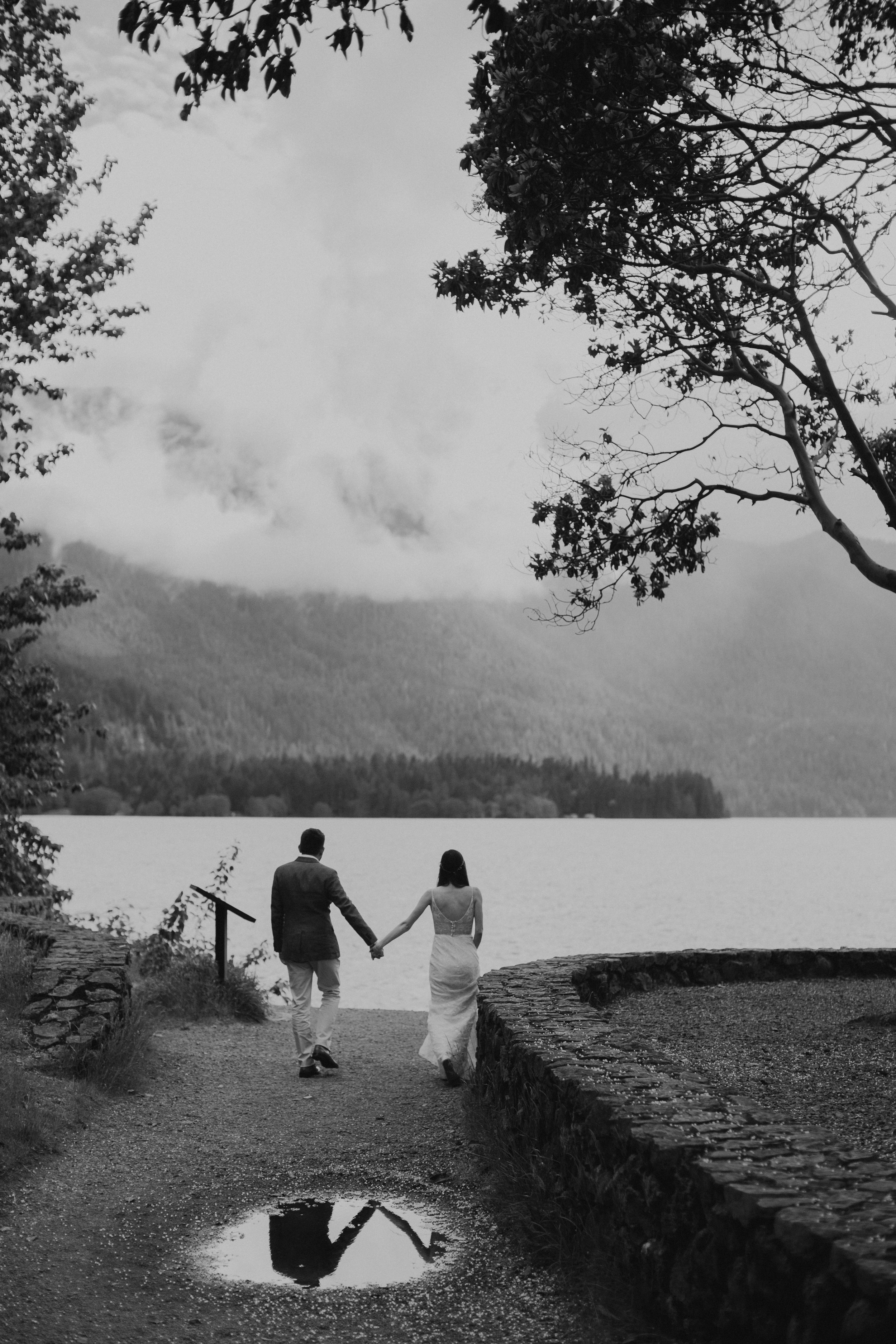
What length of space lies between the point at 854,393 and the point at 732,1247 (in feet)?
33.5

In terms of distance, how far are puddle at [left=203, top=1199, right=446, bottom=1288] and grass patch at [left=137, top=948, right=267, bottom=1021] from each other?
7838 millimetres

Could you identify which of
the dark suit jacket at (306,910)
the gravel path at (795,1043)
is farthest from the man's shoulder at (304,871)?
the gravel path at (795,1043)

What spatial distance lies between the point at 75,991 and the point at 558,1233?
22.0 feet

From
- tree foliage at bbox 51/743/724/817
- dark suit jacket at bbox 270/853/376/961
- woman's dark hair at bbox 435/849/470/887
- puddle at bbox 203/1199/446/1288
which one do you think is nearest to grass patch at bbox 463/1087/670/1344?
puddle at bbox 203/1199/446/1288

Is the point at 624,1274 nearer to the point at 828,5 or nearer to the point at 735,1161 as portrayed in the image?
the point at 735,1161

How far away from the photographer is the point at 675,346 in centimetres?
1212

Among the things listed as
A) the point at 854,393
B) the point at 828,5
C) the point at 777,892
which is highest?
the point at 828,5

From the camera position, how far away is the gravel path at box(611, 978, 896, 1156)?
7.72 m

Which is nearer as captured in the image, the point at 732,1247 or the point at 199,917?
the point at 732,1247

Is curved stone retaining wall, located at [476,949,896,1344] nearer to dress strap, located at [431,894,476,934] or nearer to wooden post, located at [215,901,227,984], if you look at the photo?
dress strap, located at [431,894,476,934]

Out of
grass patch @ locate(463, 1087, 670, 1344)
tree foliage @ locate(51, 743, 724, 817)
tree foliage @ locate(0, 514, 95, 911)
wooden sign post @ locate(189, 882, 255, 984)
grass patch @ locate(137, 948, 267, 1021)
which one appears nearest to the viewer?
grass patch @ locate(463, 1087, 670, 1344)

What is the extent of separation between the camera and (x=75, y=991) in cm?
1168

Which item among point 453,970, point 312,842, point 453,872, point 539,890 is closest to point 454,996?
point 453,970

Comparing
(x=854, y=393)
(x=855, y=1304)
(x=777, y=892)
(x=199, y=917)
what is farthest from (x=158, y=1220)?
(x=777, y=892)
